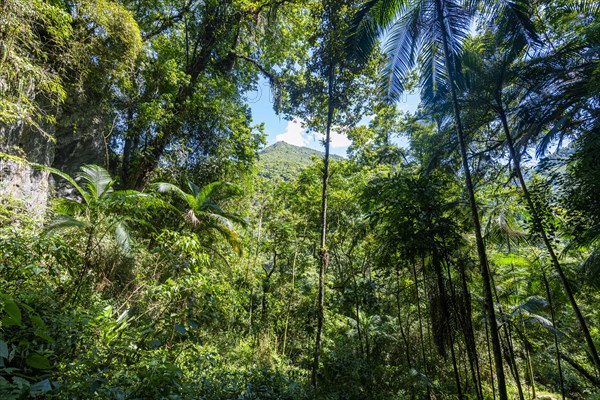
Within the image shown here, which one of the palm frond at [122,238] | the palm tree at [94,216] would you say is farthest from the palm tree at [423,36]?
the palm frond at [122,238]

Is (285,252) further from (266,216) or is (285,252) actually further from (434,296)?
(434,296)

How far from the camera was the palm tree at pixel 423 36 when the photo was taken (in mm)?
4402

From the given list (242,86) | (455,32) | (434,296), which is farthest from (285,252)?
(242,86)

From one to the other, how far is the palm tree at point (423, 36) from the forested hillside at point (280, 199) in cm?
4

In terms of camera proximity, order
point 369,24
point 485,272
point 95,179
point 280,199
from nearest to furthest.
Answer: point 485,272, point 369,24, point 95,179, point 280,199

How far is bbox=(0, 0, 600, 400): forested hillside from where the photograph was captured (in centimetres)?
311

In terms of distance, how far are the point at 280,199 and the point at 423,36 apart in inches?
246

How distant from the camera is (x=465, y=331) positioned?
3729 mm

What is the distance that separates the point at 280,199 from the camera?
372 inches

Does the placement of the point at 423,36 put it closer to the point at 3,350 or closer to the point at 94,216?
the point at 3,350

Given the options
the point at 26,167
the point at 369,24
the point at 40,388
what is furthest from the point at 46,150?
the point at 369,24

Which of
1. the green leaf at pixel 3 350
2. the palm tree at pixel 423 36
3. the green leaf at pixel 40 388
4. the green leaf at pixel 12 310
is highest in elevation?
the palm tree at pixel 423 36

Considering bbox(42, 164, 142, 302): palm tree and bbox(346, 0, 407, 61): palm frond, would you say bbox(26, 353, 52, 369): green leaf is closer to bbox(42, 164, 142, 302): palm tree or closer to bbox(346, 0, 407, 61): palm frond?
bbox(42, 164, 142, 302): palm tree

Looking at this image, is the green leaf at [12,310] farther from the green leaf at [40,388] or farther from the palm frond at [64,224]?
the palm frond at [64,224]
